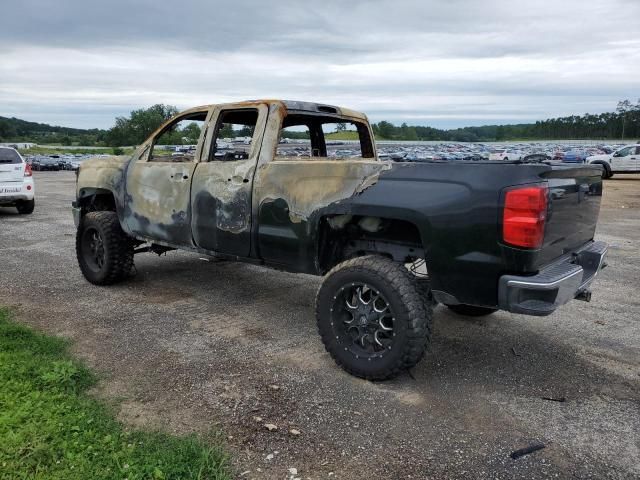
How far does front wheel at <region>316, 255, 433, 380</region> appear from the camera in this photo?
3654 mm

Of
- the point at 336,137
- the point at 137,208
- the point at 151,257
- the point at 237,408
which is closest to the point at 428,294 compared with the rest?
the point at 237,408

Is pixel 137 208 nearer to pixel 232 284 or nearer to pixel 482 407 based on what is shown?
pixel 232 284

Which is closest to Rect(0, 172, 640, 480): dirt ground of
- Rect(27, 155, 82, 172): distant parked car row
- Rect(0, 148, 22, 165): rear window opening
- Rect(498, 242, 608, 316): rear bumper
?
Rect(498, 242, 608, 316): rear bumper

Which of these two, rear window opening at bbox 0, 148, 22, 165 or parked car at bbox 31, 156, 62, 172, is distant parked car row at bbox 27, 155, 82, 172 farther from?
rear window opening at bbox 0, 148, 22, 165

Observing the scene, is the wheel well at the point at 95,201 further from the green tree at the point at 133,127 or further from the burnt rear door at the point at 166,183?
the green tree at the point at 133,127

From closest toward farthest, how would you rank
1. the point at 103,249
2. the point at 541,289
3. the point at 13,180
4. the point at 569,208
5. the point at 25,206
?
the point at 541,289 < the point at 569,208 < the point at 103,249 < the point at 13,180 < the point at 25,206

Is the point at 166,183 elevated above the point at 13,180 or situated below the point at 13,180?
above

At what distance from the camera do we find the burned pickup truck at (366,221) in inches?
132

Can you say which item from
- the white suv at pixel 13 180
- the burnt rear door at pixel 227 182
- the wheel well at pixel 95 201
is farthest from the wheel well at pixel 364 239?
the white suv at pixel 13 180

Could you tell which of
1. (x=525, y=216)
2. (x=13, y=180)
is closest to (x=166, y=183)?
(x=525, y=216)

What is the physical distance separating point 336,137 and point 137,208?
225cm

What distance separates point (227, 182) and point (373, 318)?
5.96 feet

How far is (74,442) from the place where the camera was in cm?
293

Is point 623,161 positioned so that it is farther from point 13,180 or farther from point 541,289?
point 541,289
